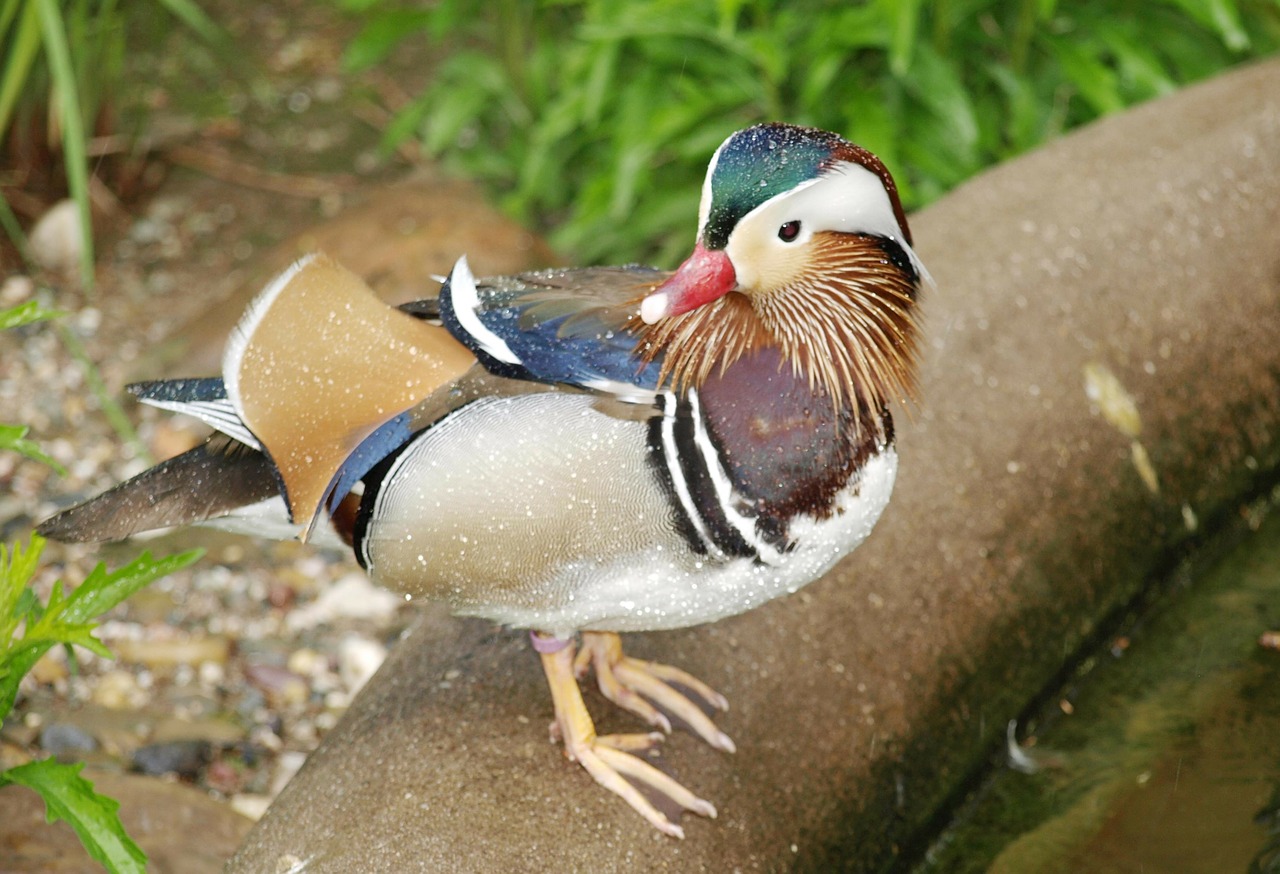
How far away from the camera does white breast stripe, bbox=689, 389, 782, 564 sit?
1.71 m

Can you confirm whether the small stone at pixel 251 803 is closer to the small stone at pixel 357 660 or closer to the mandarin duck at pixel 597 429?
the small stone at pixel 357 660

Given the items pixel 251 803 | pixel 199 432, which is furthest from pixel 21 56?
pixel 251 803

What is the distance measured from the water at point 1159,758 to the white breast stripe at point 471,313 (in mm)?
1105

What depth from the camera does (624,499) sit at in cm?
171

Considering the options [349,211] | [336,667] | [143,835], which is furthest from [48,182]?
[143,835]

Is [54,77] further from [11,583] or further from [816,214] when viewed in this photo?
[816,214]

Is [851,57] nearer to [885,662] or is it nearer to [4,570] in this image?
[885,662]

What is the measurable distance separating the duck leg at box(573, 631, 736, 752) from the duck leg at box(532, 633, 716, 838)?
0.06 metres

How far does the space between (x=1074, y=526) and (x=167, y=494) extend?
148 centimetres

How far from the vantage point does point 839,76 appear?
3.62m

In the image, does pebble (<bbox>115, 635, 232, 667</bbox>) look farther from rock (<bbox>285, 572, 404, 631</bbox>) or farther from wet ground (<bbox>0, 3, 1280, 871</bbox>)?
rock (<bbox>285, 572, 404, 631</bbox>)

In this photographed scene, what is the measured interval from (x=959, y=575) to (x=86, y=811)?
1.33 m

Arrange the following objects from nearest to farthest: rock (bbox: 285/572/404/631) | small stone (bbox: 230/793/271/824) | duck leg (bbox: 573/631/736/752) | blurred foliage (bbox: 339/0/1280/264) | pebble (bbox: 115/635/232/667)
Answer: duck leg (bbox: 573/631/736/752)
small stone (bbox: 230/793/271/824)
pebble (bbox: 115/635/232/667)
rock (bbox: 285/572/404/631)
blurred foliage (bbox: 339/0/1280/264)

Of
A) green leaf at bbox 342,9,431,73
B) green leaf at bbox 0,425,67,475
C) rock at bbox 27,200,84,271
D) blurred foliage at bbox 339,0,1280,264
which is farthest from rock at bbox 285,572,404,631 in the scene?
green leaf at bbox 342,9,431,73
